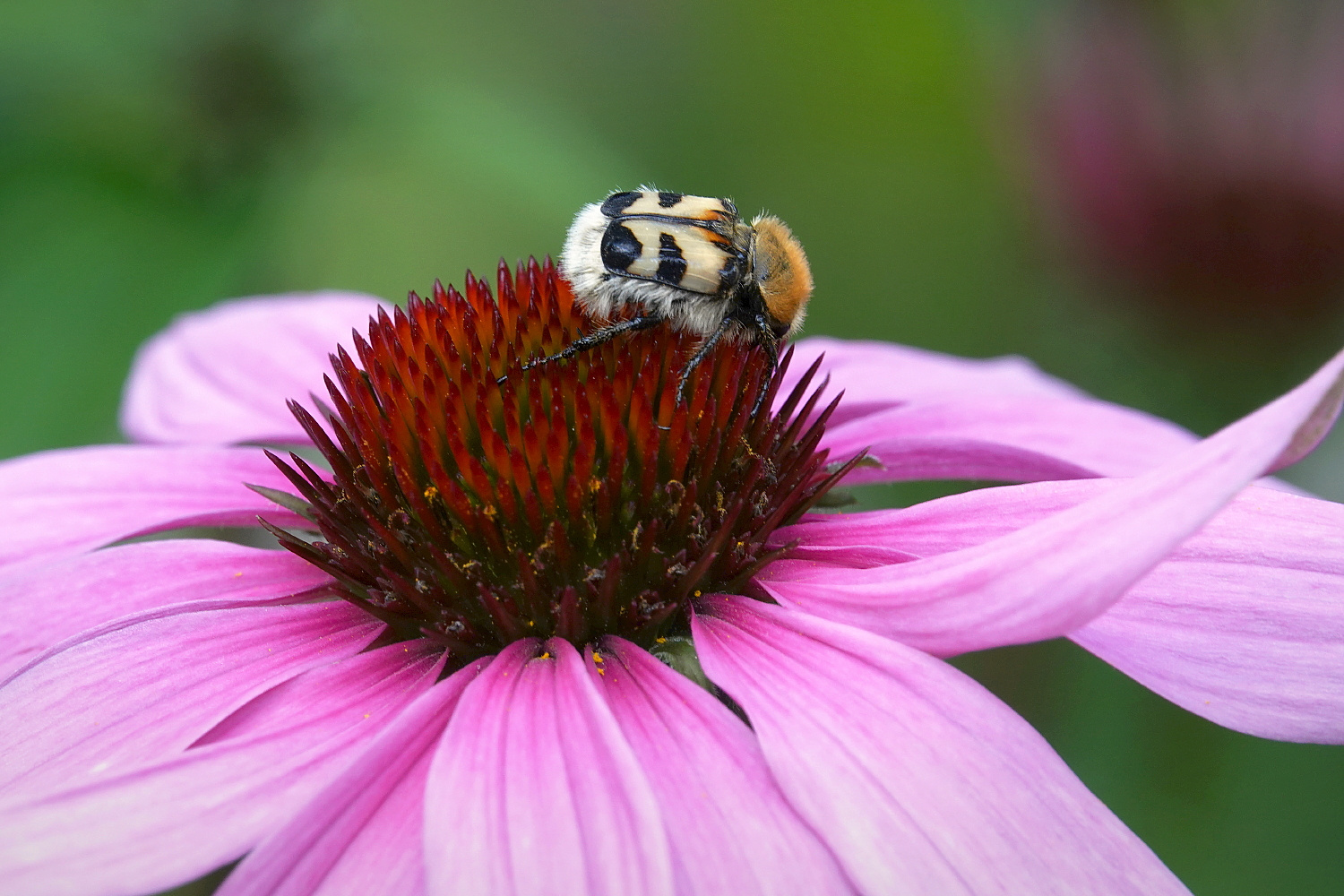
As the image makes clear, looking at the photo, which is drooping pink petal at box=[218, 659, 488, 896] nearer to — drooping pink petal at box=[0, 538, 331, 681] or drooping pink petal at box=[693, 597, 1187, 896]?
drooping pink petal at box=[693, 597, 1187, 896]

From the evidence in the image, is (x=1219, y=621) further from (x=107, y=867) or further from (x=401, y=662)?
(x=107, y=867)

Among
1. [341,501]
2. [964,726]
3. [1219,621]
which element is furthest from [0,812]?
[1219,621]

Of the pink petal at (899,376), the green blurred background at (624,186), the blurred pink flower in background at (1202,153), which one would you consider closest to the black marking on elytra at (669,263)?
the pink petal at (899,376)

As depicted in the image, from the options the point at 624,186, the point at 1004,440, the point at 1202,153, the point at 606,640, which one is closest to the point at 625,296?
the point at 606,640

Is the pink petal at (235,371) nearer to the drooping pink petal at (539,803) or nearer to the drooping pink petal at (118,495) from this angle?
the drooping pink petal at (118,495)

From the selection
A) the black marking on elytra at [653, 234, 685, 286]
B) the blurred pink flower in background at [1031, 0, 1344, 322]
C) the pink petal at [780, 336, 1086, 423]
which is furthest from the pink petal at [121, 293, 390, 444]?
the blurred pink flower in background at [1031, 0, 1344, 322]

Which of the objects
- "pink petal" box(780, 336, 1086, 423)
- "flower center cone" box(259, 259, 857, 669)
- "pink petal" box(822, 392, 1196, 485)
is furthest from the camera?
"pink petal" box(780, 336, 1086, 423)

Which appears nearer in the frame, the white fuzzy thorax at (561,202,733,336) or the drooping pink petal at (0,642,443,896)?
the drooping pink petal at (0,642,443,896)
